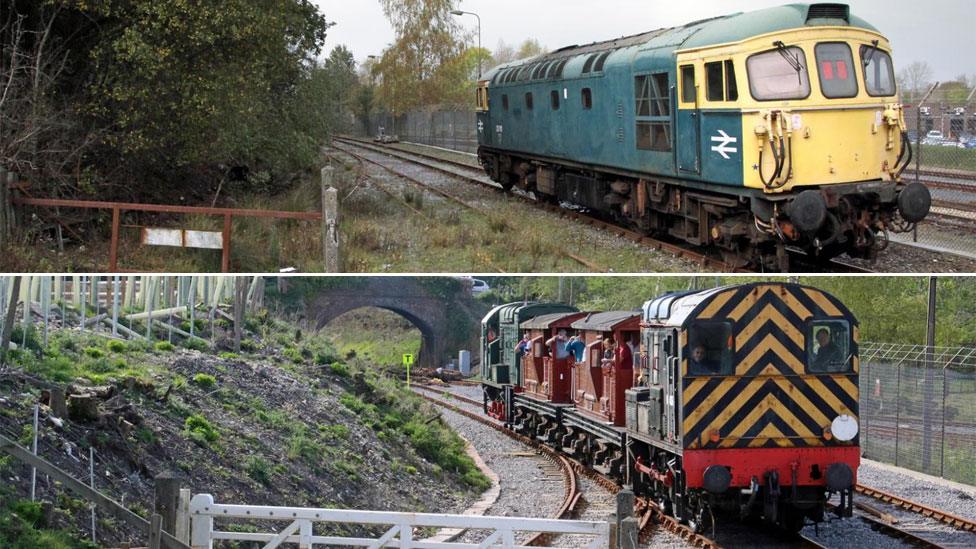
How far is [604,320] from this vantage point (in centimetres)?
1625

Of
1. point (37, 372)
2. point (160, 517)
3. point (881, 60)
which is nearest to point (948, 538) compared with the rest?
point (881, 60)

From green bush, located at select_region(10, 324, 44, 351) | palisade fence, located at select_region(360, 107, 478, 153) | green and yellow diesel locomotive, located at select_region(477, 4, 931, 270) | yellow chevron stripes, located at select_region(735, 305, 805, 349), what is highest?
palisade fence, located at select_region(360, 107, 478, 153)

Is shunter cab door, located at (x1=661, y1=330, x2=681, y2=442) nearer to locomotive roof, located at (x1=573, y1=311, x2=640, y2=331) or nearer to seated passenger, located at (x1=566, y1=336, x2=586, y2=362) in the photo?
locomotive roof, located at (x1=573, y1=311, x2=640, y2=331)

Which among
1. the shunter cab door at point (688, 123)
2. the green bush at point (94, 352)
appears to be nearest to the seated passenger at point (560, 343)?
the shunter cab door at point (688, 123)

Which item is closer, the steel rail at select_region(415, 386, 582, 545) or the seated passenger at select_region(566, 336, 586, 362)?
the steel rail at select_region(415, 386, 582, 545)

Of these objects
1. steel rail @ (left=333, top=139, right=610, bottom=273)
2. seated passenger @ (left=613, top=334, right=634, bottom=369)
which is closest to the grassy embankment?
seated passenger @ (left=613, top=334, right=634, bottom=369)

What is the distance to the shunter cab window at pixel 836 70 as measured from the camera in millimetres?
14250

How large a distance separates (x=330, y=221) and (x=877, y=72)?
25.0ft

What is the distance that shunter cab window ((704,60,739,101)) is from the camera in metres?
14.5

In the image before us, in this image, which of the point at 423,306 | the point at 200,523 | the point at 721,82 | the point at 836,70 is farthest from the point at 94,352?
the point at 423,306

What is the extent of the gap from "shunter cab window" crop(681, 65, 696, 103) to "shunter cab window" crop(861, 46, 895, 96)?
7.47 feet

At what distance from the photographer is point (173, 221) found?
19641mm

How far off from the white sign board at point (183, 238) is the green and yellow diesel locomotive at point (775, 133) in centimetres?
678

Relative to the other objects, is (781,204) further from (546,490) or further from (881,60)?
(546,490)
